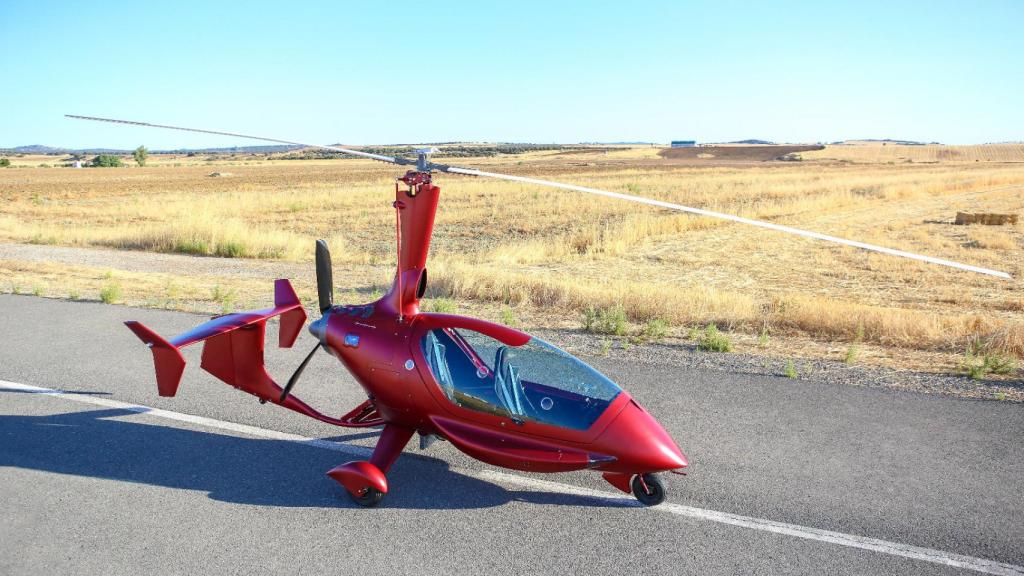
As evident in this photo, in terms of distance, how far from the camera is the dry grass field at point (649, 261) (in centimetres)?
1080

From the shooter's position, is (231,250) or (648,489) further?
(231,250)

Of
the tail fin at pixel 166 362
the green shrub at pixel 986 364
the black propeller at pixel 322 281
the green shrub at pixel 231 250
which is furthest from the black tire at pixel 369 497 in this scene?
the green shrub at pixel 231 250

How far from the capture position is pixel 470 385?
18.1 ft

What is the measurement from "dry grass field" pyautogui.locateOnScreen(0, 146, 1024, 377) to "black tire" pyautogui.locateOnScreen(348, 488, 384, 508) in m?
5.77

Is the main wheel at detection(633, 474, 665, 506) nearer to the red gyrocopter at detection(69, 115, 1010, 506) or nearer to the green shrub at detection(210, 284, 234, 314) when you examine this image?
the red gyrocopter at detection(69, 115, 1010, 506)

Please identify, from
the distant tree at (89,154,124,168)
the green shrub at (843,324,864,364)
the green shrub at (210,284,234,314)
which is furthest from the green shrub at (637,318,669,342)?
the distant tree at (89,154,124,168)

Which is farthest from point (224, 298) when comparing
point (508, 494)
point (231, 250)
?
point (231, 250)

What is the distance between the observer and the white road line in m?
4.70

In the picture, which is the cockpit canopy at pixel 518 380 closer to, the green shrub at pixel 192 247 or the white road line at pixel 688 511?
the white road line at pixel 688 511

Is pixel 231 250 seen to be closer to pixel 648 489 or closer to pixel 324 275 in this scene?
pixel 324 275

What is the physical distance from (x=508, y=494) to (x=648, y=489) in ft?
3.37

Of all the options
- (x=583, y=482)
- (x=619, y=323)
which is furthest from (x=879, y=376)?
(x=583, y=482)

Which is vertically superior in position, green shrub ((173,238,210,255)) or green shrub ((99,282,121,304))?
green shrub ((99,282,121,304))

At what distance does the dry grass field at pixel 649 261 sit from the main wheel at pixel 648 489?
4.62m
